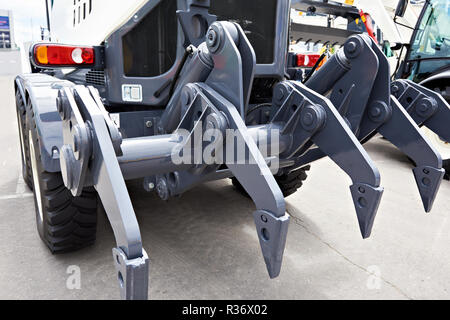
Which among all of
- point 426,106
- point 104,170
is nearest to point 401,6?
point 426,106

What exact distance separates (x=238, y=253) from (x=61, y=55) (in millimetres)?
1582

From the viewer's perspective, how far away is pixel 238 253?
2227 mm

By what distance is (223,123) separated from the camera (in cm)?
140

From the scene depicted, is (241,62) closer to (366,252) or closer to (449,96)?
(366,252)

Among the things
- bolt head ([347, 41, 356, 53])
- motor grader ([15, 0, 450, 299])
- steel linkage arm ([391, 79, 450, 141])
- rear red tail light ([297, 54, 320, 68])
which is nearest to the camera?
motor grader ([15, 0, 450, 299])

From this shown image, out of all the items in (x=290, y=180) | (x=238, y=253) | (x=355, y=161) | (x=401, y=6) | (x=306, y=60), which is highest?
(x=401, y=6)

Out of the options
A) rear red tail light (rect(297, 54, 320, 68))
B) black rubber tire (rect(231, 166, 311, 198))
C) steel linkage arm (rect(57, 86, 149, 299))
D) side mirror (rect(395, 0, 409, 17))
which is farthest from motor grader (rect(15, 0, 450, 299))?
side mirror (rect(395, 0, 409, 17))

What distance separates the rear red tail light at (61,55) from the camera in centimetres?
190


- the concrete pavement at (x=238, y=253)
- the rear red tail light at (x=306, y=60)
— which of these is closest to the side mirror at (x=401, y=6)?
the rear red tail light at (x=306, y=60)

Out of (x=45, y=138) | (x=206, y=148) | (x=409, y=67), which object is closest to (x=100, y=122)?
(x=206, y=148)

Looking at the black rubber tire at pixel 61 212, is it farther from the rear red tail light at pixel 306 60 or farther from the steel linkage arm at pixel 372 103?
the rear red tail light at pixel 306 60

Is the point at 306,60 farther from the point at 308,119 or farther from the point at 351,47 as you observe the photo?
the point at 308,119

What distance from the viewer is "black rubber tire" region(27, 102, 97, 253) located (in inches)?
71.5

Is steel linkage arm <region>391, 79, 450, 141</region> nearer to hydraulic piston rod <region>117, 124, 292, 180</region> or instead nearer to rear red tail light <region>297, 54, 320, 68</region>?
rear red tail light <region>297, 54, 320, 68</region>
